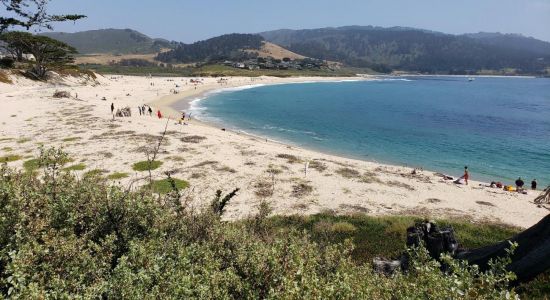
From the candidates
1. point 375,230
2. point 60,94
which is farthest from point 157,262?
point 60,94

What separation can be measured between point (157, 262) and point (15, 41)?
100 m

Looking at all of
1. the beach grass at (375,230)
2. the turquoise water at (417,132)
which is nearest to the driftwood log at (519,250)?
the beach grass at (375,230)

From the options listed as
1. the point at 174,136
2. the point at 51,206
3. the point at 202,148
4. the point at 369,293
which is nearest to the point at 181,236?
the point at 51,206

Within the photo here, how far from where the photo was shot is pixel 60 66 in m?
89.2

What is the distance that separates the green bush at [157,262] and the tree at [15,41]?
277 feet

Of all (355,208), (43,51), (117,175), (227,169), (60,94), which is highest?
(43,51)

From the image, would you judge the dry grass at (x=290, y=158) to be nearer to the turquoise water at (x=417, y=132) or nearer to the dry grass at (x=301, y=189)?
the dry grass at (x=301, y=189)

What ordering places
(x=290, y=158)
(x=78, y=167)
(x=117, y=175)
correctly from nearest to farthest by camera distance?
1. (x=117, y=175)
2. (x=78, y=167)
3. (x=290, y=158)

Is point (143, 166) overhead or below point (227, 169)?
overhead

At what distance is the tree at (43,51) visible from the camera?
81.0 m

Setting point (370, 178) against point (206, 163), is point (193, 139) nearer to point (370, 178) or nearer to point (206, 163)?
point (206, 163)

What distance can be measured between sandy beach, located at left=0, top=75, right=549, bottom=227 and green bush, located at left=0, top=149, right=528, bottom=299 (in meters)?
8.33

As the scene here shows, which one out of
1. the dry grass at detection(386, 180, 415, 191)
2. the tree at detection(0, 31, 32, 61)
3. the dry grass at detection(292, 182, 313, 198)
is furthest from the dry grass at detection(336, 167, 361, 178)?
the tree at detection(0, 31, 32, 61)

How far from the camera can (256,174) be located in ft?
102
